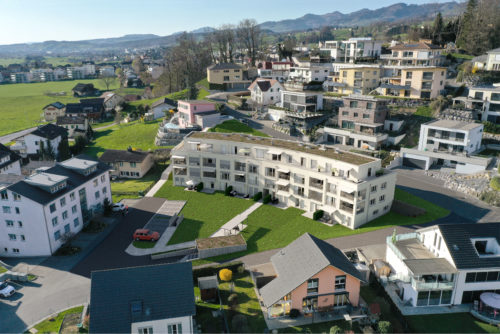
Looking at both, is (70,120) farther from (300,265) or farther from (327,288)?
(327,288)

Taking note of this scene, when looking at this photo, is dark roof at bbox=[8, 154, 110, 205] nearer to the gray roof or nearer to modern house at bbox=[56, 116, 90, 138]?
the gray roof

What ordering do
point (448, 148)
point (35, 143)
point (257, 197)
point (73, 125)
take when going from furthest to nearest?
point (73, 125) < point (35, 143) < point (448, 148) < point (257, 197)

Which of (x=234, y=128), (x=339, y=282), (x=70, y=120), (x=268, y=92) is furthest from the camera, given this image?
(x=70, y=120)

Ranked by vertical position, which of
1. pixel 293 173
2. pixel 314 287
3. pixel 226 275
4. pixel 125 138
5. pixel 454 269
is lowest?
pixel 226 275

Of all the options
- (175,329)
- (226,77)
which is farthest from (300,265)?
(226,77)

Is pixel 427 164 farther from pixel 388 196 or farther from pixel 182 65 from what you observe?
pixel 182 65

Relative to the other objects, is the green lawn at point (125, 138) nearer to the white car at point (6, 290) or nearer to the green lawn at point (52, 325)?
the white car at point (6, 290)

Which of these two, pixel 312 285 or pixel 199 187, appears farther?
pixel 199 187

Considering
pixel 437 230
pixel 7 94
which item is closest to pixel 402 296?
pixel 437 230
